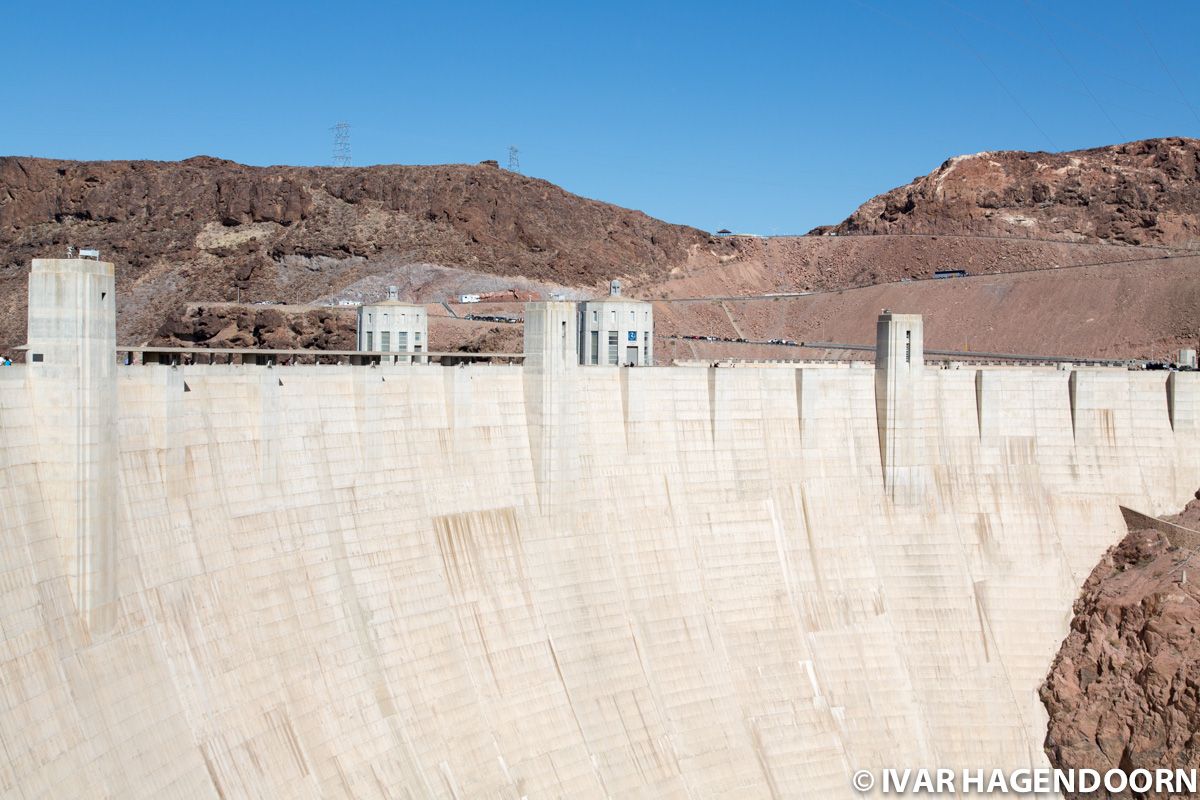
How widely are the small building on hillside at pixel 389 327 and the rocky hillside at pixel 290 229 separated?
1652 inches

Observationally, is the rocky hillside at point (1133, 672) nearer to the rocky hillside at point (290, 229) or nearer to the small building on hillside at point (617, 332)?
the small building on hillside at point (617, 332)

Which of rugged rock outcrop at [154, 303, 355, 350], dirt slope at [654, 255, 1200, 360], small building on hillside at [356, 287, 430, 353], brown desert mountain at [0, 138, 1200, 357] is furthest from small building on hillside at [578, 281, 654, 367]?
brown desert mountain at [0, 138, 1200, 357]

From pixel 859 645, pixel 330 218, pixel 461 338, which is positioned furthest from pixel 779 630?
pixel 330 218

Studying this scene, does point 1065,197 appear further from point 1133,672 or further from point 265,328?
point 1133,672

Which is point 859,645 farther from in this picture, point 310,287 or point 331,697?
point 310,287

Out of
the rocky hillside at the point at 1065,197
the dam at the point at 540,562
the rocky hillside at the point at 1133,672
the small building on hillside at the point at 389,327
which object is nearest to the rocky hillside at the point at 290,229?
the rocky hillside at the point at 1065,197

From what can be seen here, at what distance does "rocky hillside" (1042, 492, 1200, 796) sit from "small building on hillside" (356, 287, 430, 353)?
24117mm

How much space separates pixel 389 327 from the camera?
145 ft

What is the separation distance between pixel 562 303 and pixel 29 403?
14.2 meters

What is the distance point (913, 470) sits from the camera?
34969 mm

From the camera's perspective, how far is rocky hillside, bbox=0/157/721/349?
88812 millimetres

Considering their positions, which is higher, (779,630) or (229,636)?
(229,636)

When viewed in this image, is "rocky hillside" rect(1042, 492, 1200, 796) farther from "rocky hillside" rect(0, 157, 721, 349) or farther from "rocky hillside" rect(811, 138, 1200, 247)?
"rocky hillside" rect(811, 138, 1200, 247)

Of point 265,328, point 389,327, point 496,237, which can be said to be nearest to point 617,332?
point 389,327
